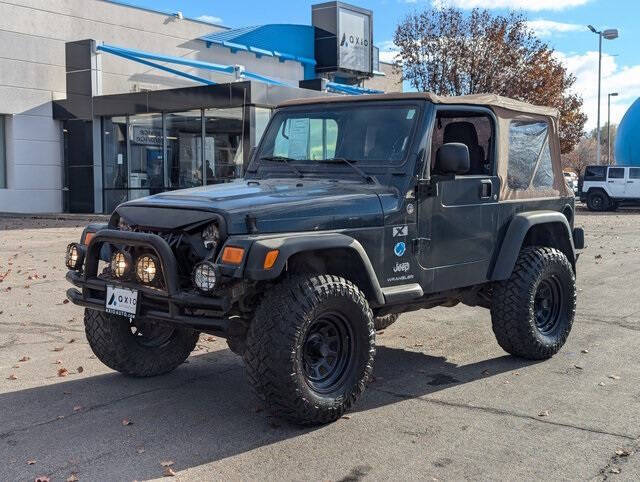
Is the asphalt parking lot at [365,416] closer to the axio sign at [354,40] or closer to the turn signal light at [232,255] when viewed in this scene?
the turn signal light at [232,255]

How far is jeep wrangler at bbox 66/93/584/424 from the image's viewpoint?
13.6ft

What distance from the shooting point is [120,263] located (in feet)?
14.9

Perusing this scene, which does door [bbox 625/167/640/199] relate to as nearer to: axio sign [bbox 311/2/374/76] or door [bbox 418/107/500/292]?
axio sign [bbox 311/2/374/76]

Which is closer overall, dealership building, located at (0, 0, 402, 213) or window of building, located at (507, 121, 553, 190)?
window of building, located at (507, 121, 553, 190)

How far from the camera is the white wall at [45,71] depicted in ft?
73.6

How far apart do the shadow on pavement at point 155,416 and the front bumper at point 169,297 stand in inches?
26.5

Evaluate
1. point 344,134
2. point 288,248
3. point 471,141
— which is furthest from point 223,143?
point 288,248

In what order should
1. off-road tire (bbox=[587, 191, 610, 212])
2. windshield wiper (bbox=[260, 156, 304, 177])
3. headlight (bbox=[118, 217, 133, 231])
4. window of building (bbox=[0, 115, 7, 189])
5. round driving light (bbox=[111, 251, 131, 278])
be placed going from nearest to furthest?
round driving light (bbox=[111, 251, 131, 278]), headlight (bbox=[118, 217, 133, 231]), windshield wiper (bbox=[260, 156, 304, 177]), window of building (bbox=[0, 115, 7, 189]), off-road tire (bbox=[587, 191, 610, 212])

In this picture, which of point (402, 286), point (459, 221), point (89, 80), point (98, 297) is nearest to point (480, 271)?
point (459, 221)

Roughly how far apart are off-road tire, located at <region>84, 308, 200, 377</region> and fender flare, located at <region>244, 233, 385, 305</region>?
123cm

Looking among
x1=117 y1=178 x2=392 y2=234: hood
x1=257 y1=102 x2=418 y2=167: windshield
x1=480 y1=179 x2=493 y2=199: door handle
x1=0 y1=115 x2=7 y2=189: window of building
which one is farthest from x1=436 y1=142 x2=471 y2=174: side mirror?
x1=0 y1=115 x2=7 y2=189: window of building

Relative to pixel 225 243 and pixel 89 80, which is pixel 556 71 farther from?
pixel 225 243

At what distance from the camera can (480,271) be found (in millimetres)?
5590

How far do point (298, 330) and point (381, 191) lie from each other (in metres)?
1.28
